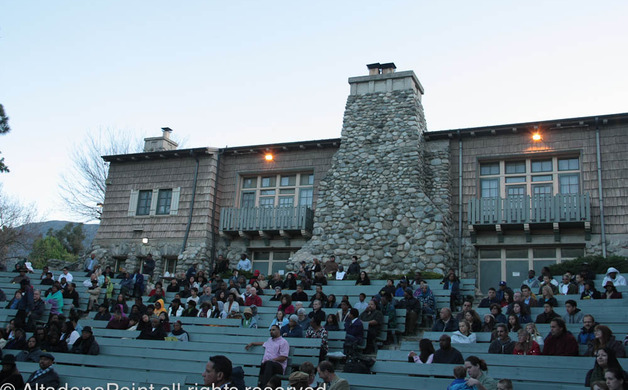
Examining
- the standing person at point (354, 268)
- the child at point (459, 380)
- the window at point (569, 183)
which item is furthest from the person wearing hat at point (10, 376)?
the window at point (569, 183)

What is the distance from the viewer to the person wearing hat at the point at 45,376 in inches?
358

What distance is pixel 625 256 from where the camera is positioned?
52.3 ft

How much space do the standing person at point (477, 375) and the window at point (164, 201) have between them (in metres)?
16.6

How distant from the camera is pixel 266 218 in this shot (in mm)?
20531

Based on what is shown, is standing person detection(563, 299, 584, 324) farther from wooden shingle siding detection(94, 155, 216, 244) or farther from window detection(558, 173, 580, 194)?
wooden shingle siding detection(94, 155, 216, 244)

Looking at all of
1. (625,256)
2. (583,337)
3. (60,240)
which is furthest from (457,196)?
(60,240)

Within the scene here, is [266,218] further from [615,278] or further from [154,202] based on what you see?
[615,278]

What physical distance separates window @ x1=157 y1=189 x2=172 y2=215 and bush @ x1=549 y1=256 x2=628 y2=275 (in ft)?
44.4

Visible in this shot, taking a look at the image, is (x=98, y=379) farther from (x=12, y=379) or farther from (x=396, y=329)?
(x=396, y=329)

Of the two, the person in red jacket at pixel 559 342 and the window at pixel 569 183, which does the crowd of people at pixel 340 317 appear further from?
the window at pixel 569 183

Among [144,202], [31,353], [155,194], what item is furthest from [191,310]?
[144,202]

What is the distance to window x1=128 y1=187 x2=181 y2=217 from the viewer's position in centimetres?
2214

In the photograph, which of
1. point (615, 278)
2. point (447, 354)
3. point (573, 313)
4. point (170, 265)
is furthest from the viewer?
point (170, 265)

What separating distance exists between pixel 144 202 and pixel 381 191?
9.51 metres
